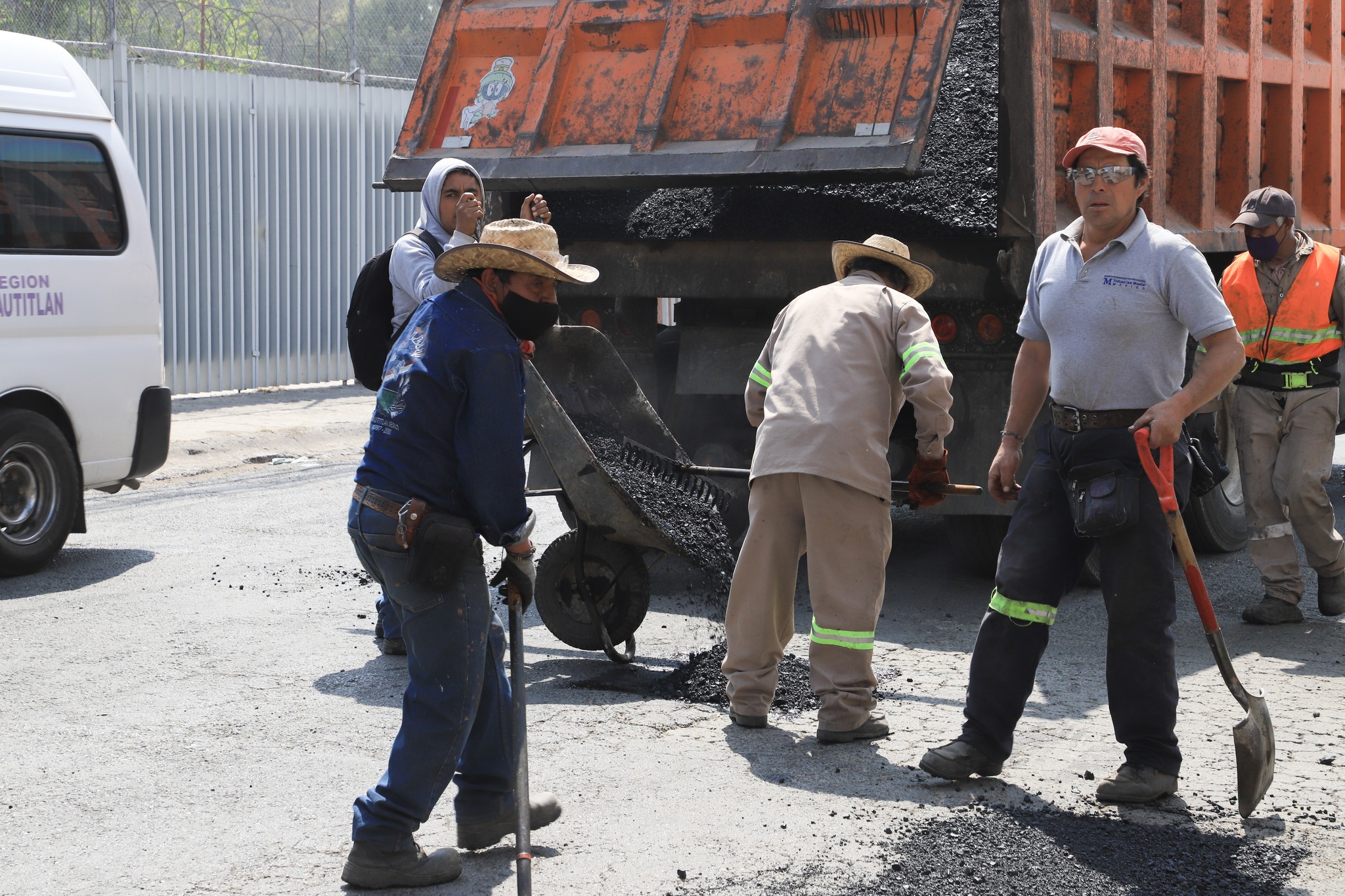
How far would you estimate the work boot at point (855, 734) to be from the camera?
4984mm

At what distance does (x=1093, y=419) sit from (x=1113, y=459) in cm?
14

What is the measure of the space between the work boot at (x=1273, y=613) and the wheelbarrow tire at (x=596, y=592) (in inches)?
111

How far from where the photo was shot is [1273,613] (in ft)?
22.2

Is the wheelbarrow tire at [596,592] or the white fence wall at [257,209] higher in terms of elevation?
the white fence wall at [257,209]

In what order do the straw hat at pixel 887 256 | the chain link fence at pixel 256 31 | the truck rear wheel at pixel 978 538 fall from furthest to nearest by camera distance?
the chain link fence at pixel 256 31, the truck rear wheel at pixel 978 538, the straw hat at pixel 887 256

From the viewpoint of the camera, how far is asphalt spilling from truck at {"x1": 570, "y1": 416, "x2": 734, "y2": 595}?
233 inches

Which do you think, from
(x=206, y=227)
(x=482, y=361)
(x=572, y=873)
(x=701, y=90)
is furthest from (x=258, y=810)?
(x=206, y=227)

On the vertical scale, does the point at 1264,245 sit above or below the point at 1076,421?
above

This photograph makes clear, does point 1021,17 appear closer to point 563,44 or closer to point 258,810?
point 563,44

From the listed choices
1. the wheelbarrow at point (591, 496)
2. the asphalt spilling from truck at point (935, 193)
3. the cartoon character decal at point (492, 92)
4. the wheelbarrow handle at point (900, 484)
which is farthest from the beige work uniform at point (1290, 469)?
the cartoon character decal at point (492, 92)

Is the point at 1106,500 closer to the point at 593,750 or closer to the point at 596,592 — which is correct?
the point at 593,750

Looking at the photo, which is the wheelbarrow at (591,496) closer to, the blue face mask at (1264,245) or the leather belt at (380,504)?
the leather belt at (380,504)

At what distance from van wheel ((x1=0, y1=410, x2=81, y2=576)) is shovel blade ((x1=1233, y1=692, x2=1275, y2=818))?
19.1ft

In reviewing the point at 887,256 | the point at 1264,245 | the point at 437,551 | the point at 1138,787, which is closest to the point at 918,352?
the point at 887,256
